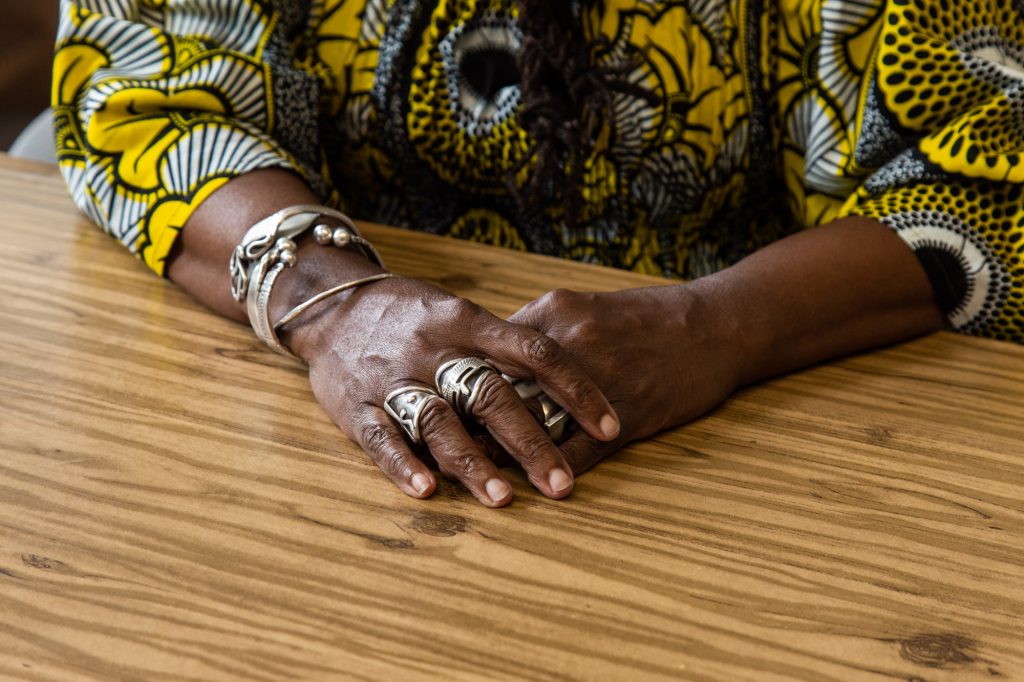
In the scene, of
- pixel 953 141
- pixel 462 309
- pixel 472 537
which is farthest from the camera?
pixel 953 141

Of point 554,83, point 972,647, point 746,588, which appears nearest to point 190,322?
point 554,83

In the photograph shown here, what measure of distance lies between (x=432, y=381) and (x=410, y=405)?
0.03m

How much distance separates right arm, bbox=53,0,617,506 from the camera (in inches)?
27.2

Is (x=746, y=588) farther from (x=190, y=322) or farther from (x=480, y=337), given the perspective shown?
(x=190, y=322)

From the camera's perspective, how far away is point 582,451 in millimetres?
705

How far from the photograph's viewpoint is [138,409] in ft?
2.42

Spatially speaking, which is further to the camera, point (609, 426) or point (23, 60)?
point (23, 60)

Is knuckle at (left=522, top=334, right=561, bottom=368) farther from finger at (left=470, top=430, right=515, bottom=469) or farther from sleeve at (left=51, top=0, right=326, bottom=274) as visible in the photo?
sleeve at (left=51, top=0, right=326, bottom=274)

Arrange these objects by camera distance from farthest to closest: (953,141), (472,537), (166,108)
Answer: (166,108) < (953,141) < (472,537)

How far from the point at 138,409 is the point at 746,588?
0.44 m

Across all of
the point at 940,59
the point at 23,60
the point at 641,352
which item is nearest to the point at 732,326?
the point at 641,352

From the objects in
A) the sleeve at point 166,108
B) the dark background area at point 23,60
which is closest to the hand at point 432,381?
the sleeve at point 166,108

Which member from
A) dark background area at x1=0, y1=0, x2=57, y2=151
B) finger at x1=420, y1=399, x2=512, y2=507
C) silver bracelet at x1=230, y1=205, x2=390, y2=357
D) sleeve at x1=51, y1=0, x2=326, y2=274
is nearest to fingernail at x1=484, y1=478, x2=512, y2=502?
finger at x1=420, y1=399, x2=512, y2=507

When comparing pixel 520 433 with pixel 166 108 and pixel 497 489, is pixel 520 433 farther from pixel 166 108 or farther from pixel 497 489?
pixel 166 108
